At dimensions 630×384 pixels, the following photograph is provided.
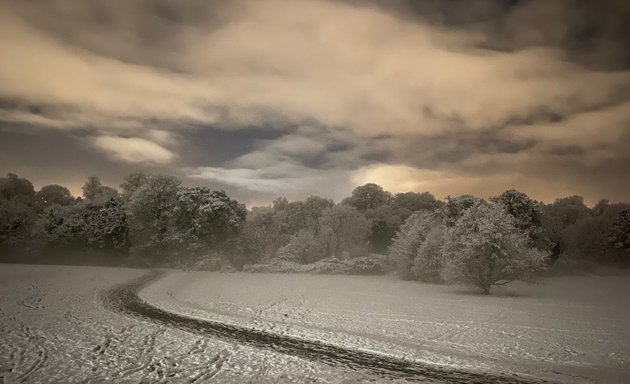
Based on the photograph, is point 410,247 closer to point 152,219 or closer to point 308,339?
point 308,339

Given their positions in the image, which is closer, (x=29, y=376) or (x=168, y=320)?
(x=29, y=376)

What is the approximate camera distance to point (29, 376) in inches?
507

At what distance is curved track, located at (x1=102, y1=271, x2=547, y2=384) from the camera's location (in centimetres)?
1393

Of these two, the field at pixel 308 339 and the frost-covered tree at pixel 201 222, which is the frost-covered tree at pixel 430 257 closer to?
the field at pixel 308 339

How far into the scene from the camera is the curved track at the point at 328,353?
13.9m

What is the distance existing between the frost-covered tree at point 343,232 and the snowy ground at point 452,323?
1514 inches

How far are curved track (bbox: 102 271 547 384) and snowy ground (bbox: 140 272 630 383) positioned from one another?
0.76m

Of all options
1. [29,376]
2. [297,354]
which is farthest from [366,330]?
[29,376]

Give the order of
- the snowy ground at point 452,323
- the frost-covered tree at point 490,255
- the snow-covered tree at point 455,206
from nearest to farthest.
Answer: the snowy ground at point 452,323, the frost-covered tree at point 490,255, the snow-covered tree at point 455,206

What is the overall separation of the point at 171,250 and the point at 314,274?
23641mm

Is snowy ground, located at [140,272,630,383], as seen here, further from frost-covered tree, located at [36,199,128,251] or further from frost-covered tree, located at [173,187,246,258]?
frost-covered tree, located at [36,199,128,251]

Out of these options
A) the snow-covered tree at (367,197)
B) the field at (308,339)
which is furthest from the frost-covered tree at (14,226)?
the snow-covered tree at (367,197)

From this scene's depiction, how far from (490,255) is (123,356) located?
28894mm

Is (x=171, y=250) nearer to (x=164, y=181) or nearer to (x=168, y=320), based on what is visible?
(x=164, y=181)
